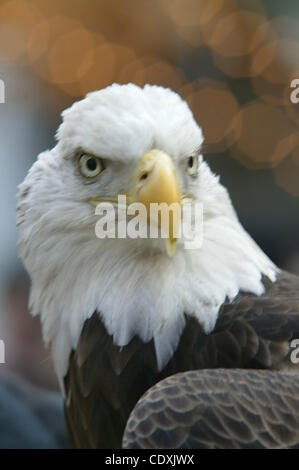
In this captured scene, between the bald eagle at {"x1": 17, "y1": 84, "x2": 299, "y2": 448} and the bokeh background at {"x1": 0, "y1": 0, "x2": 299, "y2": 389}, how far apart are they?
88 centimetres

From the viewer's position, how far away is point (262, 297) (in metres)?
0.80

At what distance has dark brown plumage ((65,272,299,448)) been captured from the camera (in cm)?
69

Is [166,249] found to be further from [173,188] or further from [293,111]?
[293,111]

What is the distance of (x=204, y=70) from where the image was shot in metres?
1.92

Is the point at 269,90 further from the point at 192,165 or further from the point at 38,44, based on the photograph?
the point at 192,165

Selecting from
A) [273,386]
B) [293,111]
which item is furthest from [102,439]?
[293,111]

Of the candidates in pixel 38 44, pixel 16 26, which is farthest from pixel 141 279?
pixel 16 26

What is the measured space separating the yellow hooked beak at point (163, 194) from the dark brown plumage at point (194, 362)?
15 centimetres

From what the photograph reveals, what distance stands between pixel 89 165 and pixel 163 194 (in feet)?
0.50

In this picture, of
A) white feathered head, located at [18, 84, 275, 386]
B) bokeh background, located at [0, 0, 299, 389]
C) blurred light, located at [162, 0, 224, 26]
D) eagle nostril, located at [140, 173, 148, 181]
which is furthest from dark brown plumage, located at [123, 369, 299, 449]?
blurred light, located at [162, 0, 224, 26]

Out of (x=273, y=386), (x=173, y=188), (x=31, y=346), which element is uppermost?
(x=173, y=188)

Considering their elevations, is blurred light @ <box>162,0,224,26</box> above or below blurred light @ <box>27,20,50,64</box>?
above

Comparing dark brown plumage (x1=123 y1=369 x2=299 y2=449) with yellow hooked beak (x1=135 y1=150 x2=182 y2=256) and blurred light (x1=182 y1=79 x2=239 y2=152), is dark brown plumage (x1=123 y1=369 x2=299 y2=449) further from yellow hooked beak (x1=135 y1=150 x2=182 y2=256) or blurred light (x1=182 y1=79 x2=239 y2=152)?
blurred light (x1=182 y1=79 x2=239 y2=152)

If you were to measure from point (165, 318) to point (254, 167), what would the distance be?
128 cm
